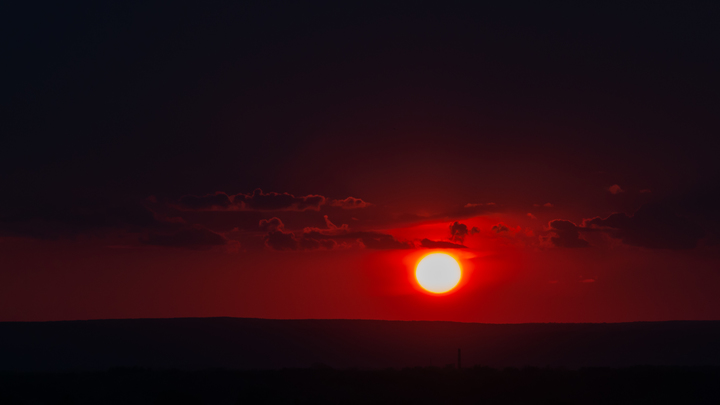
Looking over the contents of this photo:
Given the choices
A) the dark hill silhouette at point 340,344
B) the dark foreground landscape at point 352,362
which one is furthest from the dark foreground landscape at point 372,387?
the dark hill silhouette at point 340,344

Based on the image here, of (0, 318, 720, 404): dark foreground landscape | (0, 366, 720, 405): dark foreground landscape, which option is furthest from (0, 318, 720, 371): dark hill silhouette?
(0, 366, 720, 405): dark foreground landscape

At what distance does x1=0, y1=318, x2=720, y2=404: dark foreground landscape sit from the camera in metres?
37.3

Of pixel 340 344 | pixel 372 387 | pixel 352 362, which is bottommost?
pixel 372 387

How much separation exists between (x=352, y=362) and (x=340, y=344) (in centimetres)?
2045

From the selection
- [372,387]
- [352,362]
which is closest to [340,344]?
[352,362]

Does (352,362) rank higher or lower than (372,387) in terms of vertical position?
higher

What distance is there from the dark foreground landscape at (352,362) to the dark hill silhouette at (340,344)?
0.89 feet

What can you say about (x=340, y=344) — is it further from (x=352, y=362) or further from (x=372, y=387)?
(x=372, y=387)

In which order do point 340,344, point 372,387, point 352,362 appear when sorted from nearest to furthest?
point 372,387 < point 352,362 < point 340,344

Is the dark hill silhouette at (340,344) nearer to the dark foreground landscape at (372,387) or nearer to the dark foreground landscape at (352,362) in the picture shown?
the dark foreground landscape at (352,362)

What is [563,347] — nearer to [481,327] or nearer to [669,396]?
[481,327]

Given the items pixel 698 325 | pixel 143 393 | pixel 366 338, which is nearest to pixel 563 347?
pixel 366 338

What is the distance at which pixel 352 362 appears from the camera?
111 metres

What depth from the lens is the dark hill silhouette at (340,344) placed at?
356ft
